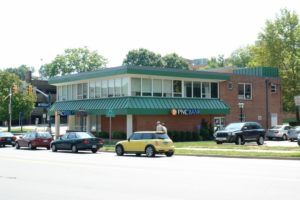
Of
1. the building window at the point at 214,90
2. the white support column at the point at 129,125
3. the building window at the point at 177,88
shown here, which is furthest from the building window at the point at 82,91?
the building window at the point at 214,90

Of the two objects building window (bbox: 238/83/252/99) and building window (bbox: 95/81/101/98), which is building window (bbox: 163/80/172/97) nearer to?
building window (bbox: 95/81/101/98)

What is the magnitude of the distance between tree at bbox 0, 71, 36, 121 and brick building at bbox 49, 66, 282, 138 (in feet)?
94.1

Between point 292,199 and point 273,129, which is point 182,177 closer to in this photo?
point 292,199

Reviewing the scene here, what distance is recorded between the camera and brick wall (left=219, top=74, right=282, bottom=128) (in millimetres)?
50156

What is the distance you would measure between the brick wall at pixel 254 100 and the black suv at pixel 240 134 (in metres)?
12.4

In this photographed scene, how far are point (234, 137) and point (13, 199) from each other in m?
26.6

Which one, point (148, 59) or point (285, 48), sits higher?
point (148, 59)

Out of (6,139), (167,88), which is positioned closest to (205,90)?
(167,88)

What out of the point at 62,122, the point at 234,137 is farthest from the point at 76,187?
the point at 62,122

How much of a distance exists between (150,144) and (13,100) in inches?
2213

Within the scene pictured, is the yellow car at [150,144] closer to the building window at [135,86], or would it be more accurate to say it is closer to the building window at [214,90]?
the building window at [135,86]

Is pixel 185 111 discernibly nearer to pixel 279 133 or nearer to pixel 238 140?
pixel 238 140

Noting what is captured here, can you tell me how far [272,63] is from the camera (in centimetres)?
6700

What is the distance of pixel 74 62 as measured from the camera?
11000 centimetres
